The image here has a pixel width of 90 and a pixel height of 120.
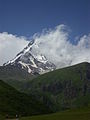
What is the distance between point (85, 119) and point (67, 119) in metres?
5.58

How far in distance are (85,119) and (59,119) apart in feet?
27.5

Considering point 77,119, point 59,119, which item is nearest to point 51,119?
point 59,119

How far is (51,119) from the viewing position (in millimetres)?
83000

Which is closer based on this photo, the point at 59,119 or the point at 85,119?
the point at 85,119

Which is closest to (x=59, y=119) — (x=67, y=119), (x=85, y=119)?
(x=67, y=119)

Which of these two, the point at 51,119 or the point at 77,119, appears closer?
the point at 77,119

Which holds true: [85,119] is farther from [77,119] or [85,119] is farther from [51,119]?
[51,119]

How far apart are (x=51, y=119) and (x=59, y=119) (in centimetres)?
284

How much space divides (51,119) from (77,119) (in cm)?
874

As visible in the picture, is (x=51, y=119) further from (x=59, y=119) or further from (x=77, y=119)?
(x=77, y=119)

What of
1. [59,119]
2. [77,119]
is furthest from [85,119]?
[59,119]

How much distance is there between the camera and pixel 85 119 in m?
76.2

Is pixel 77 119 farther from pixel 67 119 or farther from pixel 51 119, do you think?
pixel 51 119

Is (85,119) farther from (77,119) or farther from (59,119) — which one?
(59,119)
